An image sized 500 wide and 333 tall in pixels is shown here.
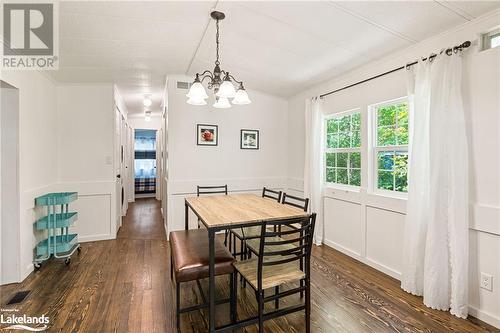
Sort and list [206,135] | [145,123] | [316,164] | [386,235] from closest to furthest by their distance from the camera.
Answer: [386,235]
[316,164]
[206,135]
[145,123]

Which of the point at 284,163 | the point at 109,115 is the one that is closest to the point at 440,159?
the point at 284,163

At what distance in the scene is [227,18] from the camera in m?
2.30

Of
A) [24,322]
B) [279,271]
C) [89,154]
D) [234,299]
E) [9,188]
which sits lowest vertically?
[24,322]

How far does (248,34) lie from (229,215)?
6.00 feet

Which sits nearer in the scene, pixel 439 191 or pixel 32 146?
pixel 439 191

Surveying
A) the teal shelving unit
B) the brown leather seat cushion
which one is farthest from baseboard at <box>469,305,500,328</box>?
the teal shelving unit

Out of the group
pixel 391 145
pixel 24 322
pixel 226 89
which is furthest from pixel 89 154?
pixel 391 145

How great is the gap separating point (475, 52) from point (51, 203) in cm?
440

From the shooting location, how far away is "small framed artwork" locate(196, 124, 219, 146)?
13.6 feet

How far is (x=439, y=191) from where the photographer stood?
2.13 m

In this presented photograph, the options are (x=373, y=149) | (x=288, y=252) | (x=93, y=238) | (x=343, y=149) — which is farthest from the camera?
(x=93, y=238)

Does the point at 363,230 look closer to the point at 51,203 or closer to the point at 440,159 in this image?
the point at 440,159

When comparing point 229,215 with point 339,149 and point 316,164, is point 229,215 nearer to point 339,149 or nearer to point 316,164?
point 316,164

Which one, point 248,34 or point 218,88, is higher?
point 248,34
